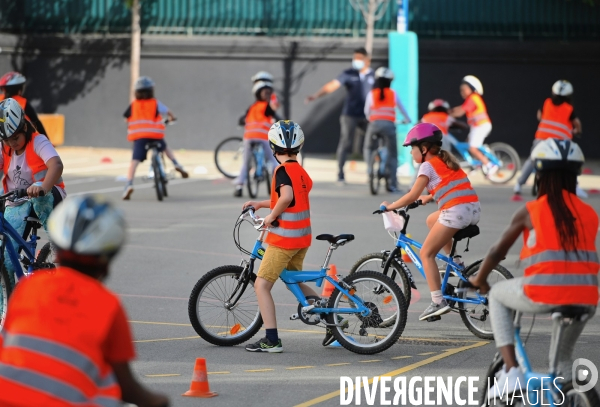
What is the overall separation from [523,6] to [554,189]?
21.4 m

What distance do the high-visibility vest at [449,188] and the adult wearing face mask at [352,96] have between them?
10.5 meters

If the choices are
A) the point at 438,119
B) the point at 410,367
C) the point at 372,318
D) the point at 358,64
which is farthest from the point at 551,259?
the point at 358,64

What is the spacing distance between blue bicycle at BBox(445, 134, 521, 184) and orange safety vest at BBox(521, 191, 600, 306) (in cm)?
1411

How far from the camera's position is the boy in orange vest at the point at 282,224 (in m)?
7.74

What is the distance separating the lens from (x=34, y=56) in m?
26.8

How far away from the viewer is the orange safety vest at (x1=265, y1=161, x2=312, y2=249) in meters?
7.78

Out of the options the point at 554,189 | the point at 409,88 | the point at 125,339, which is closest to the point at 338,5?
the point at 409,88

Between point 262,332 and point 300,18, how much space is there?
723 inches

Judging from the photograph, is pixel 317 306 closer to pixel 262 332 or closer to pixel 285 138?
pixel 262 332

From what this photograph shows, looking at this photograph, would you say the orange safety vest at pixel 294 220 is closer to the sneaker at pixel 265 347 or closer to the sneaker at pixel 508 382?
the sneaker at pixel 265 347

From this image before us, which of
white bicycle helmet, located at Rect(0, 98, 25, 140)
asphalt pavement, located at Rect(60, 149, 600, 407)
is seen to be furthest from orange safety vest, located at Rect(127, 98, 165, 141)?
white bicycle helmet, located at Rect(0, 98, 25, 140)

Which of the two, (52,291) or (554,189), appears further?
(554,189)

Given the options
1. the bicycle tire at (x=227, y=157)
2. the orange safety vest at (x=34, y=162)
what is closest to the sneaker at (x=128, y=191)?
the bicycle tire at (x=227, y=157)

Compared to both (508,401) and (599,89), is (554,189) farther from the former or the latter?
(599,89)
